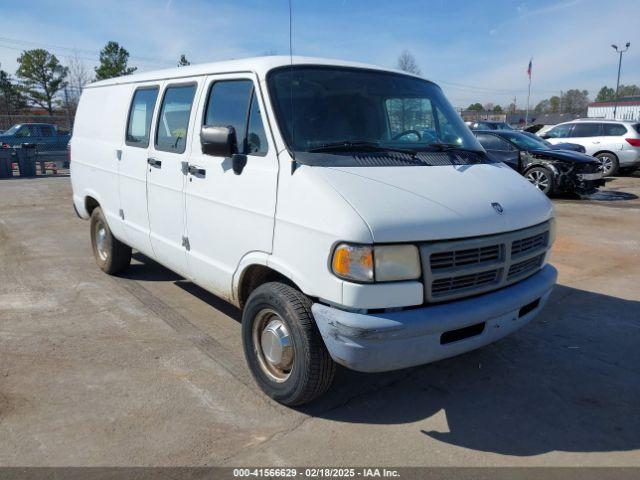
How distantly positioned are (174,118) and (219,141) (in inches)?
49.0

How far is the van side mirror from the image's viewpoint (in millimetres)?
3467

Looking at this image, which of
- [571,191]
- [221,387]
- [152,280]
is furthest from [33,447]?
[571,191]

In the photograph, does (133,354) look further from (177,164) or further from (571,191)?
(571,191)

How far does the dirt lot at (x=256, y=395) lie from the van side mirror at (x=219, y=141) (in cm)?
161

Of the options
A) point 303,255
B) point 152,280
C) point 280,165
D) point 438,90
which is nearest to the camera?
point 303,255

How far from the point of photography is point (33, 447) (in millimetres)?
2955

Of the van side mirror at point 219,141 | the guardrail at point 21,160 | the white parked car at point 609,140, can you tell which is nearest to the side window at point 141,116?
the van side mirror at point 219,141

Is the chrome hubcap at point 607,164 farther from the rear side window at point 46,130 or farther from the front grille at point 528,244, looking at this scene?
the rear side window at point 46,130

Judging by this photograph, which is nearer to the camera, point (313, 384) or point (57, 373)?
point (313, 384)

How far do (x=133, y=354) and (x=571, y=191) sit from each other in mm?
11045

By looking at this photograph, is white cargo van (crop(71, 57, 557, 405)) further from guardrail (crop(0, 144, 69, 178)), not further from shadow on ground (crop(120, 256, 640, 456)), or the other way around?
guardrail (crop(0, 144, 69, 178))

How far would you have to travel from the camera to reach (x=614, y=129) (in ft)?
54.3

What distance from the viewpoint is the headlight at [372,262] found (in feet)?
9.21

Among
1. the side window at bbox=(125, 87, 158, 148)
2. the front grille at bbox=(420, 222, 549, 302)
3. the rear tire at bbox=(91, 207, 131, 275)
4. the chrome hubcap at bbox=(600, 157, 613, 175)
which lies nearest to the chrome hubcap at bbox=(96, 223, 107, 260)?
the rear tire at bbox=(91, 207, 131, 275)
